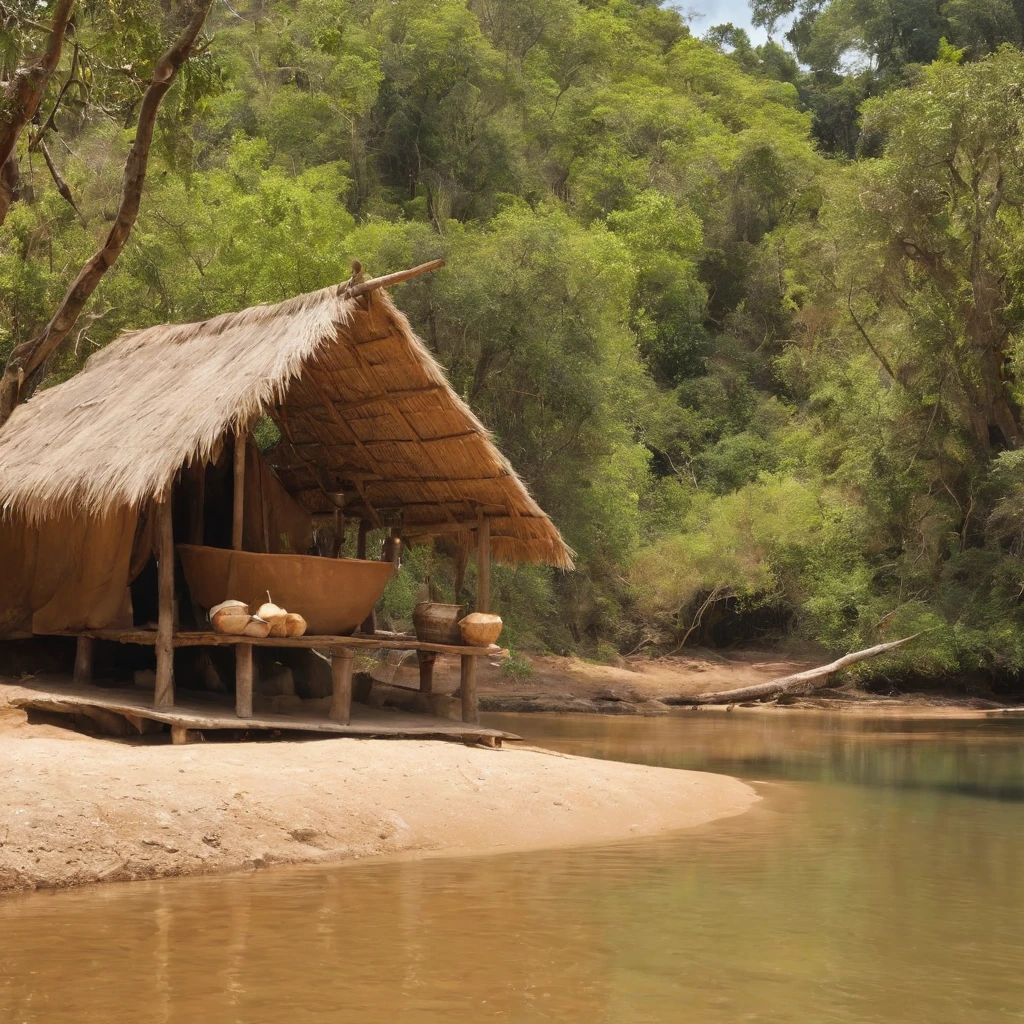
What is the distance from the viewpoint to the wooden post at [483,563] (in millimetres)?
11172

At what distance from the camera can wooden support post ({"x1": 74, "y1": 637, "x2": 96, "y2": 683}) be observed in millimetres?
10703

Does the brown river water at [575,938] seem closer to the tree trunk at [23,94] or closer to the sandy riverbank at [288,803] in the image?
the sandy riverbank at [288,803]

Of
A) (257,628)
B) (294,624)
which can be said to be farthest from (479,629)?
(257,628)

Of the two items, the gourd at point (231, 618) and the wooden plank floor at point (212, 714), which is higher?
the gourd at point (231, 618)

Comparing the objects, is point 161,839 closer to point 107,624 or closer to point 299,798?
point 299,798

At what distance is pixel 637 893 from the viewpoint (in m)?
6.25

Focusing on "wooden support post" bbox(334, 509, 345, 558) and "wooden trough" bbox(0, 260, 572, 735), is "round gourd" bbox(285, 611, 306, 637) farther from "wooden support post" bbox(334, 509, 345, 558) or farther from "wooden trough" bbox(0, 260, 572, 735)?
"wooden support post" bbox(334, 509, 345, 558)

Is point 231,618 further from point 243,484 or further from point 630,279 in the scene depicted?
point 630,279

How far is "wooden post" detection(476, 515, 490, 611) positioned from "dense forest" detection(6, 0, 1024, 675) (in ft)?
15.4

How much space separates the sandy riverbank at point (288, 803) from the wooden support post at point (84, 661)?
5.16 ft

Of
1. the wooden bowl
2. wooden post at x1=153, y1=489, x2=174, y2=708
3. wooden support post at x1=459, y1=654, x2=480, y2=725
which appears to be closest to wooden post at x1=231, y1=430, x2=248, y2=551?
the wooden bowl

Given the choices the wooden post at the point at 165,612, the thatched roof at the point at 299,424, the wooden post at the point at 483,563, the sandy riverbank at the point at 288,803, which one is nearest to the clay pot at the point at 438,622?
the wooden post at the point at 483,563

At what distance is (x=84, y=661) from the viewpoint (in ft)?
35.3

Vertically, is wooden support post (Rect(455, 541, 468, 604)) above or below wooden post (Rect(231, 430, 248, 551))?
below
